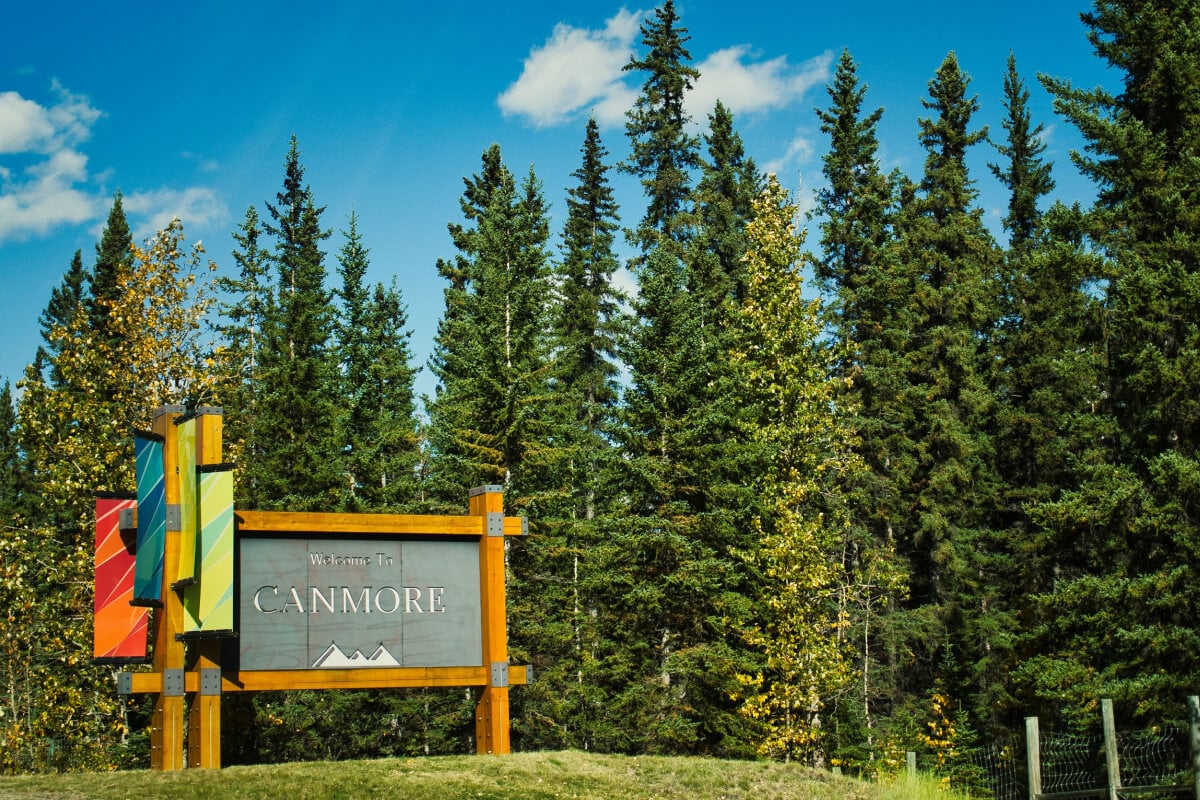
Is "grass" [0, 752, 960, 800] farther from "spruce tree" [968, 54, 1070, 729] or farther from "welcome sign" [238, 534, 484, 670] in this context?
"spruce tree" [968, 54, 1070, 729]

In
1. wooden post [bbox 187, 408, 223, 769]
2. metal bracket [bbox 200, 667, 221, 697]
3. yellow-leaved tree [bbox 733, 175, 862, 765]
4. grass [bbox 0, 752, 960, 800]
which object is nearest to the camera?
grass [bbox 0, 752, 960, 800]

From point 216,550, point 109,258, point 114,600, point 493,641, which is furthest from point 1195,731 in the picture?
point 109,258

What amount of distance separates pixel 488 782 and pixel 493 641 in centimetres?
254

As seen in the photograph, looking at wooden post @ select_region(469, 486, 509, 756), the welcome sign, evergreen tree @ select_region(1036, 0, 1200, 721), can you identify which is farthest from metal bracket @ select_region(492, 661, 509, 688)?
evergreen tree @ select_region(1036, 0, 1200, 721)

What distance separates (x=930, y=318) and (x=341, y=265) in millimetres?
21504

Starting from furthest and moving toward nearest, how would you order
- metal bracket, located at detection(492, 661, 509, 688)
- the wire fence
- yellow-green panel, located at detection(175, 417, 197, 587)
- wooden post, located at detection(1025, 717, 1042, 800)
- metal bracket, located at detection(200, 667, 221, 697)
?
wooden post, located at detection(1025, 717, 1042, 800)
the wire fence
metal bracket, located at detection(492, 661, 509, 688)
metal bracket, located at detection(200, 667, 221, 697)
yellow-green panel, located at detection(175, 417, 197, 587)

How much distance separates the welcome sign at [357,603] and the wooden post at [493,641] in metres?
0.16

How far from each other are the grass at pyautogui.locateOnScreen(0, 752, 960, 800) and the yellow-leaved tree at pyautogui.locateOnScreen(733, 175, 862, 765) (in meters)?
3.60

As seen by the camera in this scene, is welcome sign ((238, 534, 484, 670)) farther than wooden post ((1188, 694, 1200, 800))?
No

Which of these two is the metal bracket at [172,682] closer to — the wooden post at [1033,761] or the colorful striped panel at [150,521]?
the colorful striped panel at [150,521]

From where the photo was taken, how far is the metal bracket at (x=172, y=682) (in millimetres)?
12383

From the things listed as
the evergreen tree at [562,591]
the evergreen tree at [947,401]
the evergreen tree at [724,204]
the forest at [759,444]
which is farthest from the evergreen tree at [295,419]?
the evergreen tree at [947,401]

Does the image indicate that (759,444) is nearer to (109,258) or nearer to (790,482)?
(790,482)

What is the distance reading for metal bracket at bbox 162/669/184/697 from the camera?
12.4 meters
